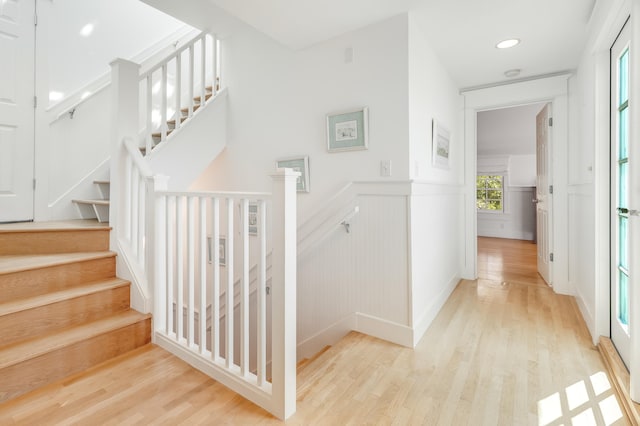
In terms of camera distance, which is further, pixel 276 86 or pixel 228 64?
pixel 228 64

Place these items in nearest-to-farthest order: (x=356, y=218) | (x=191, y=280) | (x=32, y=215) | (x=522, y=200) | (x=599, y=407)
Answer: (x=599, y=407), (x=191, y=280), (x=356, y=218), (x=32, y=215), (x=522, y=200)

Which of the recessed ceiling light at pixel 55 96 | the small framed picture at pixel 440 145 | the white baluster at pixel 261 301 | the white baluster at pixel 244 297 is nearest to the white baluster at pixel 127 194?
the white baluster at pixel 244 297

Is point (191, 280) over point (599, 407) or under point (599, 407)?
over

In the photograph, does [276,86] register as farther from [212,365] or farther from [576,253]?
[576,253]

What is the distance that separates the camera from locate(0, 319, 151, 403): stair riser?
1.44m

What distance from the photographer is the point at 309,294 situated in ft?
8.66

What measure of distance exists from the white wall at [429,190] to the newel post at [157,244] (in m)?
1.62

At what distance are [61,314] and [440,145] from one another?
9.77 ft

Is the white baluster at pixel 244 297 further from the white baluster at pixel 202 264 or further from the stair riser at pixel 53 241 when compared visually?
the stair riser at pixel 53 241

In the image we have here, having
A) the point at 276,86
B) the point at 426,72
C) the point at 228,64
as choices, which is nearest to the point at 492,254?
the point at 426,72

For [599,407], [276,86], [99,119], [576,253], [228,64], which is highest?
[228,64]

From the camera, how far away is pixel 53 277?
186cm

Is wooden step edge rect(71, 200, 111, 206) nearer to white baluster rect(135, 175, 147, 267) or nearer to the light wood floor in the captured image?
white baluster rect(135, 175, 147, 267)

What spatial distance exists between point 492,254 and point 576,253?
236 centimetres
